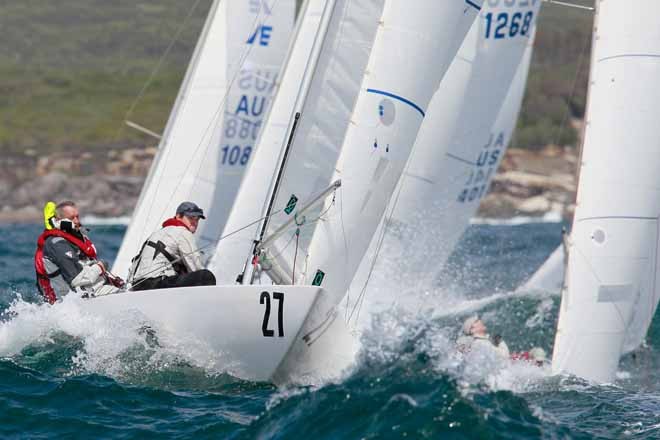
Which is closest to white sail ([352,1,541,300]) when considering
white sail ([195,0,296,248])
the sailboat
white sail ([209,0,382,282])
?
white sail ([195,0,296,248])

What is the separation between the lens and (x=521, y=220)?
119 ft

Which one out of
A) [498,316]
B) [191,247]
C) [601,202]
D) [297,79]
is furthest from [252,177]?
[498,316]

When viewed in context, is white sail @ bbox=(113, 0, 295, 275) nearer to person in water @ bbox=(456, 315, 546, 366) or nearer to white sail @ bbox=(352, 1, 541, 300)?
white sail @ bbox=(352, 1, 541, 300)

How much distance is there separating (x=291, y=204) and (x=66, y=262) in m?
1.86

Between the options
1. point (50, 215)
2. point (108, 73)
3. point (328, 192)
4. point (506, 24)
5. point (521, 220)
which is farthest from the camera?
point (108, 73)

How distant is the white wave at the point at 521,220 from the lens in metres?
35.4

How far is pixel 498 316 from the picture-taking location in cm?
1355

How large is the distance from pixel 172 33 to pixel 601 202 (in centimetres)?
5012

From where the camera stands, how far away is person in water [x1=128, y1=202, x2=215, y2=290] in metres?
8.44

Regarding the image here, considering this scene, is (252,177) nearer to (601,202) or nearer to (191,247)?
(191,247)

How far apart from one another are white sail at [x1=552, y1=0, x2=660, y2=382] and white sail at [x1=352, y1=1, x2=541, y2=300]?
2880mm

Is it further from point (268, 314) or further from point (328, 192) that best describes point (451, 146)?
point (268, 314)

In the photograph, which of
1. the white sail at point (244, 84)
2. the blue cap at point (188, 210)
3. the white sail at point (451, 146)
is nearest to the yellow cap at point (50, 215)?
the blue cap at point (188, 210)

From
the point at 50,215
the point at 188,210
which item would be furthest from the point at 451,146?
the point at 50,215
